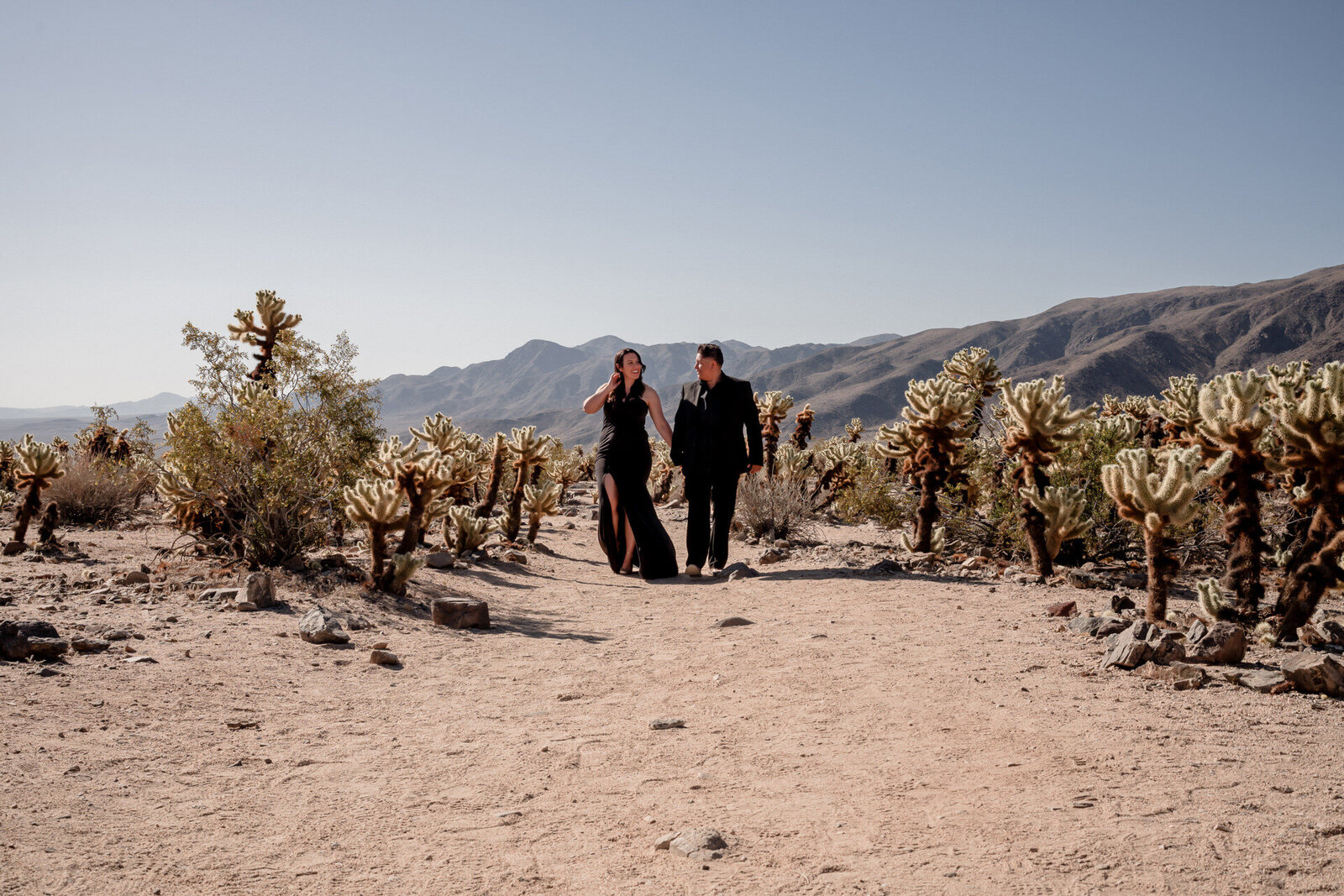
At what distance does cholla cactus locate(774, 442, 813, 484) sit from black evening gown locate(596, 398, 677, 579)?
3660mm

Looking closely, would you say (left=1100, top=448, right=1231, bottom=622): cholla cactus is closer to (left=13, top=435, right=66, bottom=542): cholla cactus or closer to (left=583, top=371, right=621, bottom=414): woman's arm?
(left=583, top=371, right=621, bottom=414): woman's arm

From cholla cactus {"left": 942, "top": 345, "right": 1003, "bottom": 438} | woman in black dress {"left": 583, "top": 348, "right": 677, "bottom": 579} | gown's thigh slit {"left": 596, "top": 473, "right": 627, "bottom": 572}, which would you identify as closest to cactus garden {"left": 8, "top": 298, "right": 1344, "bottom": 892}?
gown's thigh slit {"left": 596, "top": 473, "right": 627, "bottom": 572}

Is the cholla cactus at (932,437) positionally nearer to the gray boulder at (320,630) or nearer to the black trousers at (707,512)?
the black trousers at (707,512)

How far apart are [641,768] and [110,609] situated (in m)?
4.49

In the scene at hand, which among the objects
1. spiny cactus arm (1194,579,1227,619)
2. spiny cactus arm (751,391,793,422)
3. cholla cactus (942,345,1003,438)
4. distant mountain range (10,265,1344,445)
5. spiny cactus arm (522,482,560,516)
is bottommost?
Answer: spiny cactus arm (1194,579,1227,619)

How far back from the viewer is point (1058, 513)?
25.0ft

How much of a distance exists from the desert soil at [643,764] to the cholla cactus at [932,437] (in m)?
2.84

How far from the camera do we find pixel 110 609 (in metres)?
5.99

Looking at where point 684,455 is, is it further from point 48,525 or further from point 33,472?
point 33,472

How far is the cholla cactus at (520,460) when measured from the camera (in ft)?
38.8

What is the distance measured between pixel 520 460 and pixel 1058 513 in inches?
283

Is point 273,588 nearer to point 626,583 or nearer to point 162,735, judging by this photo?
point 162,735

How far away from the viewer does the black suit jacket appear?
8.93 m

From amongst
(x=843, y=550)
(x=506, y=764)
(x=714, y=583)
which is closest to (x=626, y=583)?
(x=714, y=583)
